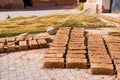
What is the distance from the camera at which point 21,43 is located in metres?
6.82

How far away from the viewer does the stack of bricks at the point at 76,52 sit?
5301 mm

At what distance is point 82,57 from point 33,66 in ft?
2.89

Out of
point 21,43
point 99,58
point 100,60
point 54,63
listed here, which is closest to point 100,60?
point 100,60

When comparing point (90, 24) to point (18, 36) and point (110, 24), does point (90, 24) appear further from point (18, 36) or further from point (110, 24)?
point (18, 36)

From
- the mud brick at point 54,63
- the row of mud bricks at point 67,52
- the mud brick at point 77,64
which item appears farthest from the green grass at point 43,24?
the mud brick at point 77,64

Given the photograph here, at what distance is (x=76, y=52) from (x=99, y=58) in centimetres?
55

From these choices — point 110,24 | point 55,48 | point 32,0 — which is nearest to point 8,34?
point 55,48

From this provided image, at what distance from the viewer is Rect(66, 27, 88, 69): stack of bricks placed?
17.4 feet

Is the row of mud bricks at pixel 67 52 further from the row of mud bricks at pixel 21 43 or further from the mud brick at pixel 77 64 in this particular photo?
the row of mud bricks at pixel 21 43

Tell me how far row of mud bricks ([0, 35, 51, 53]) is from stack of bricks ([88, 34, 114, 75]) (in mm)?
1030

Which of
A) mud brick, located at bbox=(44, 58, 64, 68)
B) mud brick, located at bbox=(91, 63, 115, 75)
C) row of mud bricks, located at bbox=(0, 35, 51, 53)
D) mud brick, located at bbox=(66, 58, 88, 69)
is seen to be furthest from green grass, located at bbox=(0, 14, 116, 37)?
Result: mud brick, located at bbox=(91, 63, 115, 75)

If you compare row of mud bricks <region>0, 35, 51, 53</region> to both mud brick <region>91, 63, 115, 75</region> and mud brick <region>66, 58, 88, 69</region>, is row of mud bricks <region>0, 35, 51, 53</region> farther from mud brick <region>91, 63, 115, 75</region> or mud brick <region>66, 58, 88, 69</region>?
mud brick <region>91, 63, 115, 75</region>

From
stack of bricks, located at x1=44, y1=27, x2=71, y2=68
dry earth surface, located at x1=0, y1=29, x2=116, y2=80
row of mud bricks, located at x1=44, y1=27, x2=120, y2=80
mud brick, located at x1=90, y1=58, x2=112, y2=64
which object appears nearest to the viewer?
dry earth surface, located at x1=0, y1=29, x2=116, y2=80

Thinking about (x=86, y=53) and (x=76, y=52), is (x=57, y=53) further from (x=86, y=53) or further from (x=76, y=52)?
(x=86, y=53)
